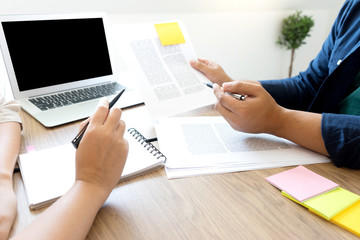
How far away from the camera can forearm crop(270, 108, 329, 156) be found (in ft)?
2.00

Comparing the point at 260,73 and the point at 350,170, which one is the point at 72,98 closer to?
the point at 350,170

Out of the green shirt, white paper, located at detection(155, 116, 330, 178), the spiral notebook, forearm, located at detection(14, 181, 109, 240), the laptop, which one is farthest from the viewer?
the laptop

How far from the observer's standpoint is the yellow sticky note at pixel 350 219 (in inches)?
16.2

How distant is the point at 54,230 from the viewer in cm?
36

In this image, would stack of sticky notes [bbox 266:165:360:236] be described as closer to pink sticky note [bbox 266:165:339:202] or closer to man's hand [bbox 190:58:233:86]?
pink sticky note [bbox 266:165:339:202]

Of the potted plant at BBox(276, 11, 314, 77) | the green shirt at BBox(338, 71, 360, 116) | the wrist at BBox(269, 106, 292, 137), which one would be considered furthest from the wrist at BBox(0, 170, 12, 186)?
the potted plant at BBox(276, 11, 314, 77)

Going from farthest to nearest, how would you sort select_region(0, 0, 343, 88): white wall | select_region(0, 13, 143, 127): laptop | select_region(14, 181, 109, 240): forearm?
select_region(0, 0, 343, 88): white wall < select_region(0, 13, 143, 127): laptop < select_region(14, 181, 109, 240): forearm

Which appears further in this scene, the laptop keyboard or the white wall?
the white wall

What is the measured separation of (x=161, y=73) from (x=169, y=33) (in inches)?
6.2

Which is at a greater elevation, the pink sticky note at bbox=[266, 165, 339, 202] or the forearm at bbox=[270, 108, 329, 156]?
the forearm at bbox=[270, 108, 329, 156]

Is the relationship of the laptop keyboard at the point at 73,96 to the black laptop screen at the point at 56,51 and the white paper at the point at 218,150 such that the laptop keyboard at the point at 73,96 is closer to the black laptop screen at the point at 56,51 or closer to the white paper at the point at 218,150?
the black laptop screen at the point at 56,51

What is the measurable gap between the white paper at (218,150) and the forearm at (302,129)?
2cm

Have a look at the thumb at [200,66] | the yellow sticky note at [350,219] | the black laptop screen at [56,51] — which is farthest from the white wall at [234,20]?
the yellow sticky note at [350,219]

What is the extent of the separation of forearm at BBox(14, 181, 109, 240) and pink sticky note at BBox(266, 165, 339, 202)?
34cm
